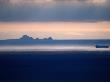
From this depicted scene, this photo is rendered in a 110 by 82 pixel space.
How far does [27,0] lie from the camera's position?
1574 millimetres

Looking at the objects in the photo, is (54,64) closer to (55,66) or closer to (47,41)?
(55,66)

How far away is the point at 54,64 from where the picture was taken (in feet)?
4.46

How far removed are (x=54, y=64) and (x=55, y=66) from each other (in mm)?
14

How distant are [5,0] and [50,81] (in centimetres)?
49

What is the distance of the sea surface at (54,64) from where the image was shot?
4.37 ft

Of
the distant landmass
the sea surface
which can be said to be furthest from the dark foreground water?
the distant landmass

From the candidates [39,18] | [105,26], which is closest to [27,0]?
[39,18]

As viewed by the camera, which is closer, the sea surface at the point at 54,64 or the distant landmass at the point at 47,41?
the sea surface at the point at 54,64

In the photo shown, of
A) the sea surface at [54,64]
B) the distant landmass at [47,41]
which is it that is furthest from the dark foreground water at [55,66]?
the distant landmass at [47,41]

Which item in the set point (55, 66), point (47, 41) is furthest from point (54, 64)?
point (47, 41)

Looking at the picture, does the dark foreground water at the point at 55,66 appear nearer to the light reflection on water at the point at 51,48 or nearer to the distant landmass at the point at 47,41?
the light reflection on water at the point at 51,48

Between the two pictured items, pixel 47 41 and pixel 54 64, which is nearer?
pixel 54 64

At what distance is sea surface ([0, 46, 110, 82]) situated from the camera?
1333 millimetres

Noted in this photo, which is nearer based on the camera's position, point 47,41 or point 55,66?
point 55,66
